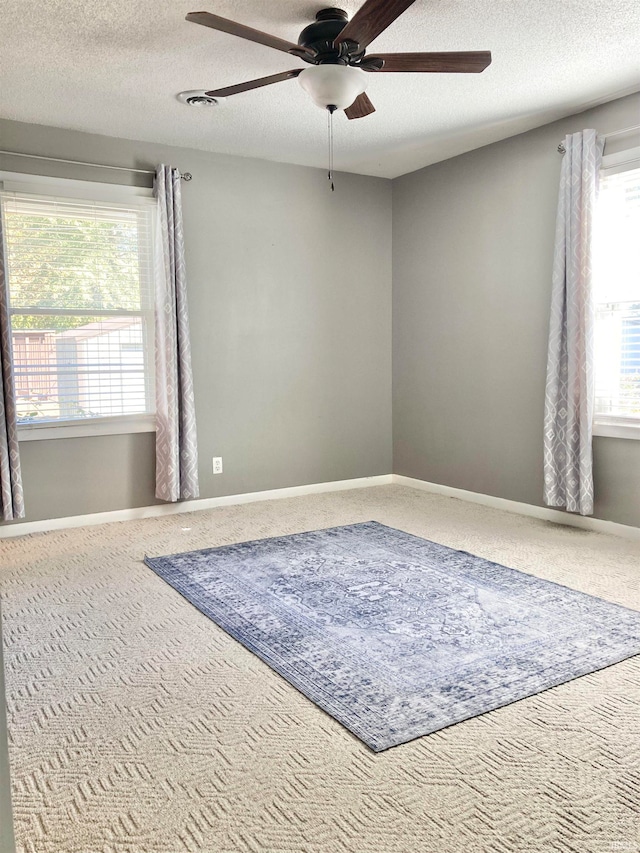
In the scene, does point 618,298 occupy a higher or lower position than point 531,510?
higher

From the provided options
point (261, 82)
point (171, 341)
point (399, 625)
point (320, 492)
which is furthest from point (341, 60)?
point (320, 492)

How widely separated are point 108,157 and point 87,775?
3868mm

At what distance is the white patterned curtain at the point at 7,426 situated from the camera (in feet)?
13.1

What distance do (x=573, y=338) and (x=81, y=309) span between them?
307 cm

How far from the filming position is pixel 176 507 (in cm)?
484

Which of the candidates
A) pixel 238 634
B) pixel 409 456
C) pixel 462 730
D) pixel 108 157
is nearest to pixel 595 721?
pixel 462 730

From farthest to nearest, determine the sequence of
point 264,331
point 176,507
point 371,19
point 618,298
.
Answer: point 264,331, point 176,507, point 618,298, point 371,19

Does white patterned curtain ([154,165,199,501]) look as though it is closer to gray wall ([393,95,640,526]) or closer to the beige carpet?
the beige carpet

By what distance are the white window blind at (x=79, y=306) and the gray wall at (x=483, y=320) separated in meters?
2.13

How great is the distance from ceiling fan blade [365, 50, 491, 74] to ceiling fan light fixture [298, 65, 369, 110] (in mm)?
109

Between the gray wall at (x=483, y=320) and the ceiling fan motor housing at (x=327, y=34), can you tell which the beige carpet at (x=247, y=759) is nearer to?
the gray wall at (x=483, y=320)

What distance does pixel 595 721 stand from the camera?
203 cm

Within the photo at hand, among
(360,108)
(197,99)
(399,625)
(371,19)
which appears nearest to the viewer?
(371,19)

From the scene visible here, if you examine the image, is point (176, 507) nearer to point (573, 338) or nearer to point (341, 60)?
point (573, 338)
